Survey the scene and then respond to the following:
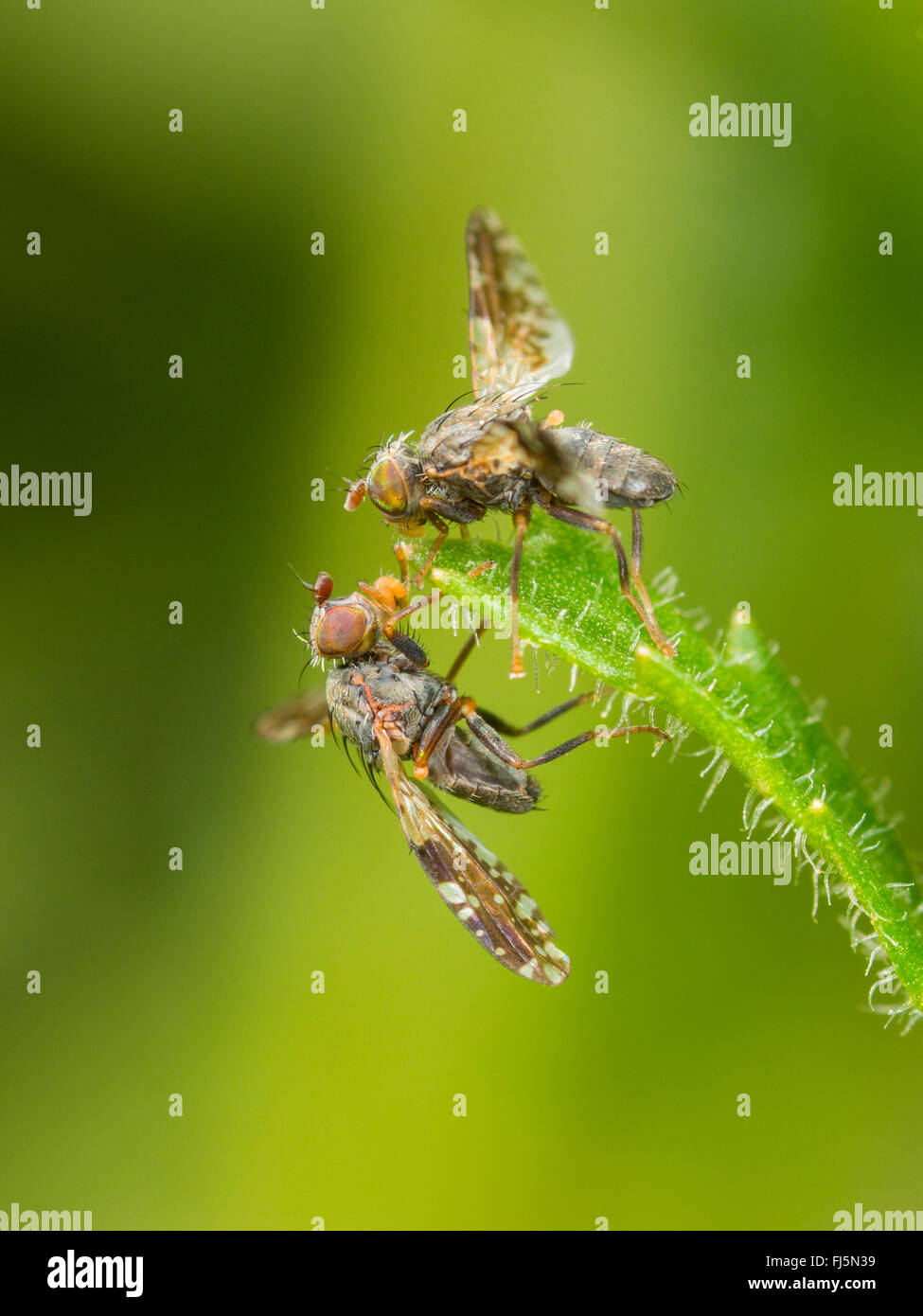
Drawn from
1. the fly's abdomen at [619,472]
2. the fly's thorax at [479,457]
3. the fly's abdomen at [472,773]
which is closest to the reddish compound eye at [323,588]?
the fly's thorax at [479,457]

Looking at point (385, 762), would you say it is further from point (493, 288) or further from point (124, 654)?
point (124, 654)

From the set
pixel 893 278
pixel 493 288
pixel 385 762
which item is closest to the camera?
pixel 385 762

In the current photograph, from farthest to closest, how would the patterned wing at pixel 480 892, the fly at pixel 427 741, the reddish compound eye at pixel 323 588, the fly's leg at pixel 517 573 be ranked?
the reddish compound eye at pixel 323 588, the fly at pixel 427 741, the patterned wing at pixel 480 892, the fly's leg at pixel 517 573

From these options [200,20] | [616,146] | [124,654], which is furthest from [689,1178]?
[200,20]
